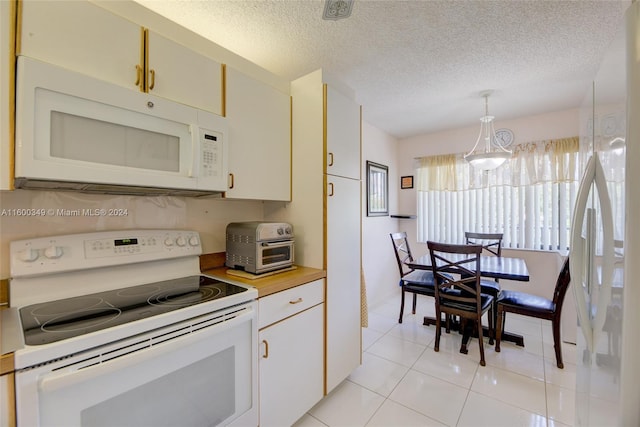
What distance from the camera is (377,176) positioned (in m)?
3.68

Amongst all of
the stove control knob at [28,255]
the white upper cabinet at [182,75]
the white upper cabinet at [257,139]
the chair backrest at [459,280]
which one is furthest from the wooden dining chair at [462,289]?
the stove control knob at [28,255]

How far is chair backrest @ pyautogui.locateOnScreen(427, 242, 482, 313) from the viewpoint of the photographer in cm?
214

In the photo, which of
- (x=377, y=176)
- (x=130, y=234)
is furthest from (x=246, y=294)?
(x=377, y=176)

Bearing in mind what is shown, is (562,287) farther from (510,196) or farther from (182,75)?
(182,75)

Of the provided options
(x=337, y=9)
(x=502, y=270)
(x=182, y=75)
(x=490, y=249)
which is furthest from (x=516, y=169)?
(x=182, y=75)

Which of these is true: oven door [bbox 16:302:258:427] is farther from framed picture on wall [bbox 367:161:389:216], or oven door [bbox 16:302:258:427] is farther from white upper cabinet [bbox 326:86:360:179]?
framed picture on wall [bbox 367:161:389:216]

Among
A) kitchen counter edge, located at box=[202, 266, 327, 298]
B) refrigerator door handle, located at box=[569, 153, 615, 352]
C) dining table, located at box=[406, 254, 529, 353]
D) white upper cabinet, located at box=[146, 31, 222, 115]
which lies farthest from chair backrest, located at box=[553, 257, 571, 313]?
white upper cabinet, located at box=[146, 31, 222, 115]

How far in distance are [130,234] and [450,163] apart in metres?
3.72

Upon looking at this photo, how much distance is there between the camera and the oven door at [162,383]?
0.77m

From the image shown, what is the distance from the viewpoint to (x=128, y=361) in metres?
0.89

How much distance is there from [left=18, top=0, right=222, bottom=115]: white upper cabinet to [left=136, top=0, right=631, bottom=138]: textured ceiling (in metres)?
0.41

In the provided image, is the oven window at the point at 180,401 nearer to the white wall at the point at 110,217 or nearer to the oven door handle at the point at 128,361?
the oven door handle at the point at 128,361

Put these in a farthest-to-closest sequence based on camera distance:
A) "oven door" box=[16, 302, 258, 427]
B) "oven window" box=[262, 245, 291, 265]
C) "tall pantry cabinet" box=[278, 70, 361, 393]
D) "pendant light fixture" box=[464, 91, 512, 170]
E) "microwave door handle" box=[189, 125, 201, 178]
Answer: "pendant light fixture" box=[464, 91, 512, 170] → "tall pantry cabinet" box=[278, 70, 361, 393] → "oven window" box=[262, 245, 291, 265] → "microwave door handle" box=[189, 125, 201, 178] → "oven door" box=[16, 302, 258, 427]

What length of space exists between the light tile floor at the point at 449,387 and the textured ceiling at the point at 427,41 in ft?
7.84
